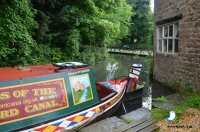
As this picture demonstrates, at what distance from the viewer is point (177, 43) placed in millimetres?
8367

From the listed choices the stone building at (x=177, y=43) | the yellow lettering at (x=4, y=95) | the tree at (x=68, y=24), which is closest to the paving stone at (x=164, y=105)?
the stone building at (x=177, y=43)

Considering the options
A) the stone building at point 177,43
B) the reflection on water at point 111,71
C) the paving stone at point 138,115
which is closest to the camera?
the paving stone at point 138,115

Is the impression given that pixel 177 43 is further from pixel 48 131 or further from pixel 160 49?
pixel 48 131

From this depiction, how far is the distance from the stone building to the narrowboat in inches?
147

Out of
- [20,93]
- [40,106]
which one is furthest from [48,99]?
[20,93]

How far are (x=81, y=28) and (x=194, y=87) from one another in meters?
8.84

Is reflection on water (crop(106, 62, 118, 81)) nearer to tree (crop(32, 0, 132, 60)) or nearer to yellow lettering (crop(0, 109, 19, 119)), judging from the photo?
tree (crop(32, 0, 132, 60))

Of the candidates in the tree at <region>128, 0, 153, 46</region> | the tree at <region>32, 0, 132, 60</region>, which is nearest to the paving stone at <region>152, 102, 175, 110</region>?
the tree at <region>32, 0, 132, 60</region>

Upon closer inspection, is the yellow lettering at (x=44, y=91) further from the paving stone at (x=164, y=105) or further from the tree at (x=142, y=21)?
the tree at (x=142, y=21)

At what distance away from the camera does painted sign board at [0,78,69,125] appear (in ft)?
12.2

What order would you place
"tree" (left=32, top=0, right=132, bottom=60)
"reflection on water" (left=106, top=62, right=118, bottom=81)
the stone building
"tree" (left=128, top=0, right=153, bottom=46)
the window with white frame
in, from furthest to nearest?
"tree" (left=128, top=0, right=153, bottom=46), "reflection on water" (left=106, top=62, right=118, bottom=81), "tree" (left=32, top=0, right=132, bottom=60), the window with white frame, the stone building

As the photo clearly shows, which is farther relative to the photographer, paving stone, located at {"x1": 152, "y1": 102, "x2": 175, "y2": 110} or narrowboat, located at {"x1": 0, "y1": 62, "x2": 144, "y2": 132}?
paving stone, located at {"x1": 152, "y1": 102, "x2": 175, "y2": 110}

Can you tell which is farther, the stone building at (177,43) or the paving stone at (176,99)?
the stone building at (177,43)

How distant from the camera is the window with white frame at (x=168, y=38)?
334 inches
